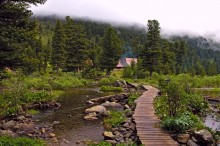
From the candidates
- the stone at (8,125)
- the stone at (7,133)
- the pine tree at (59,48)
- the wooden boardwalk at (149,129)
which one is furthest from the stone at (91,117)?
the pine tree at (59,48)

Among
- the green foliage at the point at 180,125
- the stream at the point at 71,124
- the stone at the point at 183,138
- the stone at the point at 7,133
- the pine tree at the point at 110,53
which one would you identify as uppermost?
the pine tree at the point at 110,53

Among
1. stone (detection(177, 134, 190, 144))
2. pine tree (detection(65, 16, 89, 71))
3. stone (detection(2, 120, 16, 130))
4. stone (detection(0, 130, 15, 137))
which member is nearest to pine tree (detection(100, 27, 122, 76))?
pine tree (detection(65, 16, 89, 71))

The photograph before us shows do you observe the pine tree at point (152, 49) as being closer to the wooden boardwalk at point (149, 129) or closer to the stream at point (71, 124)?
the stream at point (71, 124)

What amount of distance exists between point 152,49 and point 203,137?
143 feet

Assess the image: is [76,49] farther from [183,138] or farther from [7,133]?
[183,138]

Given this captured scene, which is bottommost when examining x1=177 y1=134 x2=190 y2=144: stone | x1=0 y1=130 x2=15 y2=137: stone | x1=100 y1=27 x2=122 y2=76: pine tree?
x1=0 y1=130 x2=15 y2=137: stone

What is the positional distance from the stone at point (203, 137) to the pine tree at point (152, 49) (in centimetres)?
4228

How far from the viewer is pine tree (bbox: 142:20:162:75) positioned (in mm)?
58125

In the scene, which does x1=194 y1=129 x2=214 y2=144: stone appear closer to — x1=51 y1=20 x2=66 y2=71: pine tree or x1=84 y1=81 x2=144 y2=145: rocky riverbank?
x1=84 y1=81 x2=144 y2=145: rocky riverbank

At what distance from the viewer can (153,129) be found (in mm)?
17047

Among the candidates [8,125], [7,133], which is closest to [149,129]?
[7,133]

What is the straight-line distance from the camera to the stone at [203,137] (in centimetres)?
1558

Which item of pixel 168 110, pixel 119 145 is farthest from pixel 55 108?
pixel 119 145

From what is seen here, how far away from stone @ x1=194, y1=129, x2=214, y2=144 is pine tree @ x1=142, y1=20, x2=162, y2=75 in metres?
42.3
